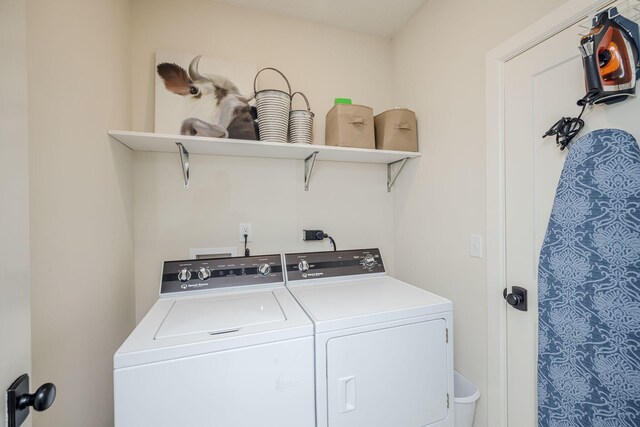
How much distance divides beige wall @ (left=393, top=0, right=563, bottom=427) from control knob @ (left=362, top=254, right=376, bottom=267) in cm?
37

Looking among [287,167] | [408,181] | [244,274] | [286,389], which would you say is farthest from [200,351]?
[408,181]

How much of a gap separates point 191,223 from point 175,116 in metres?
0.68

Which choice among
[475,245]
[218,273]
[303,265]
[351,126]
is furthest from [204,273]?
[475,245]

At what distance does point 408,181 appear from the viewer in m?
2.01

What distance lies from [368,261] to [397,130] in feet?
3.07

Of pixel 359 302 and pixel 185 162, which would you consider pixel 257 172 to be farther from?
pixel 359 302

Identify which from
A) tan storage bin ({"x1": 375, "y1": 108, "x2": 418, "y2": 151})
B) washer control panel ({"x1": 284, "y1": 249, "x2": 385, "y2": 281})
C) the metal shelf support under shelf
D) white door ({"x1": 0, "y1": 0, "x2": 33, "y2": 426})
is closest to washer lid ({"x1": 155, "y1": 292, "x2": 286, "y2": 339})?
washer control panel ({"x1": 284, "y1": 249, "x2": 385, "y2": 281})

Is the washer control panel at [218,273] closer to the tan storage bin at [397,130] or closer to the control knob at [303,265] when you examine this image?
the control knob at [303,265]

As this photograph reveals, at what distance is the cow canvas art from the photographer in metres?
1.58

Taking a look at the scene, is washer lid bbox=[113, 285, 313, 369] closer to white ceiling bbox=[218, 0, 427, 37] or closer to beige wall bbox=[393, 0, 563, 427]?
beige wall bbox=[393, 0, 563, 427]

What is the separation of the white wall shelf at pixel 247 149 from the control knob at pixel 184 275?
1.91 feet

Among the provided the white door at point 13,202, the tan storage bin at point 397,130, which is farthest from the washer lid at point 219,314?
the tan storage bin at point 397,130

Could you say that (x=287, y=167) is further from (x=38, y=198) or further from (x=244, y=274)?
(x=38, y=198)

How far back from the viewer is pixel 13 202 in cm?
59
